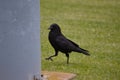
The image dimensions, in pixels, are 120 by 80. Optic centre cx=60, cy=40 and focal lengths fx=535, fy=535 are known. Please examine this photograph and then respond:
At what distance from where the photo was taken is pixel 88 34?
13891 mm

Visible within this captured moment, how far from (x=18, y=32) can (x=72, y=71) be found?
2.65 m

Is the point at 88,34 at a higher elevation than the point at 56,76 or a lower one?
higher

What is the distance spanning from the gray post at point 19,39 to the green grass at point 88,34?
5.86ft

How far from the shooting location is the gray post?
21.8 feet

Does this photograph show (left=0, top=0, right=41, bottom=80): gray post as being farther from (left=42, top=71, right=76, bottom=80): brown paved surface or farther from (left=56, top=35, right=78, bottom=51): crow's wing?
(left=56, top=35, right=78, bottom=51): crow's wing

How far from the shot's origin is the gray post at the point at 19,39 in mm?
6633

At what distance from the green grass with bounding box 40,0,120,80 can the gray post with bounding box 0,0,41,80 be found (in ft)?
5.86

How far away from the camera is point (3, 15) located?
6.59 meters

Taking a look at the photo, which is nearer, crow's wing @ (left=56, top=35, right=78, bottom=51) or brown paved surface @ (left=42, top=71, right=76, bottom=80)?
brown paved surface @ (left=42, top=71, right=76, bottom=80)

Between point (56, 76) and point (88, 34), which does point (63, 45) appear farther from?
point (88, 34)

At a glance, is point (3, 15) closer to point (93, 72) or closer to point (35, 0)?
point (35, 0)

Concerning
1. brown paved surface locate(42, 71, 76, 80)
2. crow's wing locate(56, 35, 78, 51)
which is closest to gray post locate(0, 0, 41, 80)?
brown paved surface locate(42, 71, 76, 80)

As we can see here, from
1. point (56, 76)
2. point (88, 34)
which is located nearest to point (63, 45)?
point (56, 76)

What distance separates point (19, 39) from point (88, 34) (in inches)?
282
